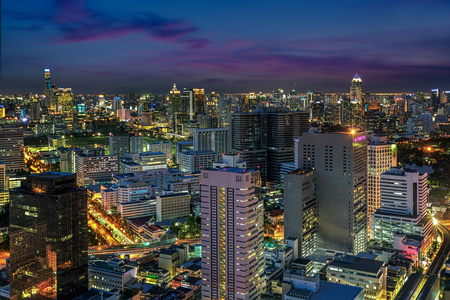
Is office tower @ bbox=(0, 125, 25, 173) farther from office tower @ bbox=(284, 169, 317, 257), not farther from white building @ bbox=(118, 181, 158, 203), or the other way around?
office tower @ bbox=(284, 169, 317, 257)

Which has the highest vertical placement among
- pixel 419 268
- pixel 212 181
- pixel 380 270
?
pixel 212 181

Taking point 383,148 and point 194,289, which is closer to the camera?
point 194,289

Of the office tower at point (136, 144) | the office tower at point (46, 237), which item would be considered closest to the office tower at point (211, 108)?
the office tower at point (136, 144)

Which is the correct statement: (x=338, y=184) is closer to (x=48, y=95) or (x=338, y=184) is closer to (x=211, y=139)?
(x=211, y=139)

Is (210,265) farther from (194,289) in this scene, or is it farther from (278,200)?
(278,200)

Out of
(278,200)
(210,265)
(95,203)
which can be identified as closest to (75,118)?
(95,203)

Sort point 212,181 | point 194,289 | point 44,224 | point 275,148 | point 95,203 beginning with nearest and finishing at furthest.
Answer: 1. point 44,224
2. point 212,181
3. point 194,289
4. point 95,203
5. point 275,148

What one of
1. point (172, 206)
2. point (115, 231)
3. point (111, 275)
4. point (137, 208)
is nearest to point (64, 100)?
point (137, 208)

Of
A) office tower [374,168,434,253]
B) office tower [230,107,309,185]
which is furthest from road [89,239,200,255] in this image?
office tower [230,107,309,185]
